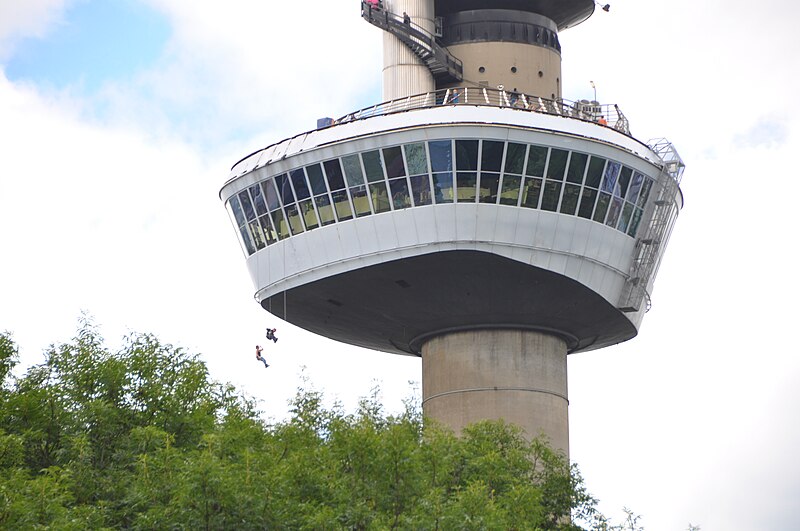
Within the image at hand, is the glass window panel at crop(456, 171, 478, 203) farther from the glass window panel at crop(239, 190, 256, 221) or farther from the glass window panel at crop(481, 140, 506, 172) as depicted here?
the glass window panel at crop(239, 190, 256, 221)

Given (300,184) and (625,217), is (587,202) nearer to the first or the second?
(625,217)

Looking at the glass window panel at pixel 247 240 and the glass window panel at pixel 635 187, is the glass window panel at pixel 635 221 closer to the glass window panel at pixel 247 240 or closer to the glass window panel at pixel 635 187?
the glass window panel at pixel 635 187

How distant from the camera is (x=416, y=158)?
53.9 meters

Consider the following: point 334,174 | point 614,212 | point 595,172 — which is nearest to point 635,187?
point 614,212

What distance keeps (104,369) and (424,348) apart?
655 inches

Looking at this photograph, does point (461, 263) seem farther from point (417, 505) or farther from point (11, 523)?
point (11, 523)

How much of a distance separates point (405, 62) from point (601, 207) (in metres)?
9.65

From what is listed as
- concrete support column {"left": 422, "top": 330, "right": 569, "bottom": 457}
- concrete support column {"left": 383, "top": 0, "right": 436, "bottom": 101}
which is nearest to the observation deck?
concrete support column {"left": 422, "top": 330, "right": 569, "bottom": 457}

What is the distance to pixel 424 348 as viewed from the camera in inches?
2333

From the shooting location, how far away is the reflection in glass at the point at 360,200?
5453 centimetres

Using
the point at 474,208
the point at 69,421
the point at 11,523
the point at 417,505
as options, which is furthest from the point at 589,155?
the point at 11,523

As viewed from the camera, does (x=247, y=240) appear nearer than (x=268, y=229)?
No

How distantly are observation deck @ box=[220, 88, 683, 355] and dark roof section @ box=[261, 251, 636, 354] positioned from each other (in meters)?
0.07

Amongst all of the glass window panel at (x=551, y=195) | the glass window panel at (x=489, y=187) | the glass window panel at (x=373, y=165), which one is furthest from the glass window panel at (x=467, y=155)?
the glass window panel at (x=373, y=165)
